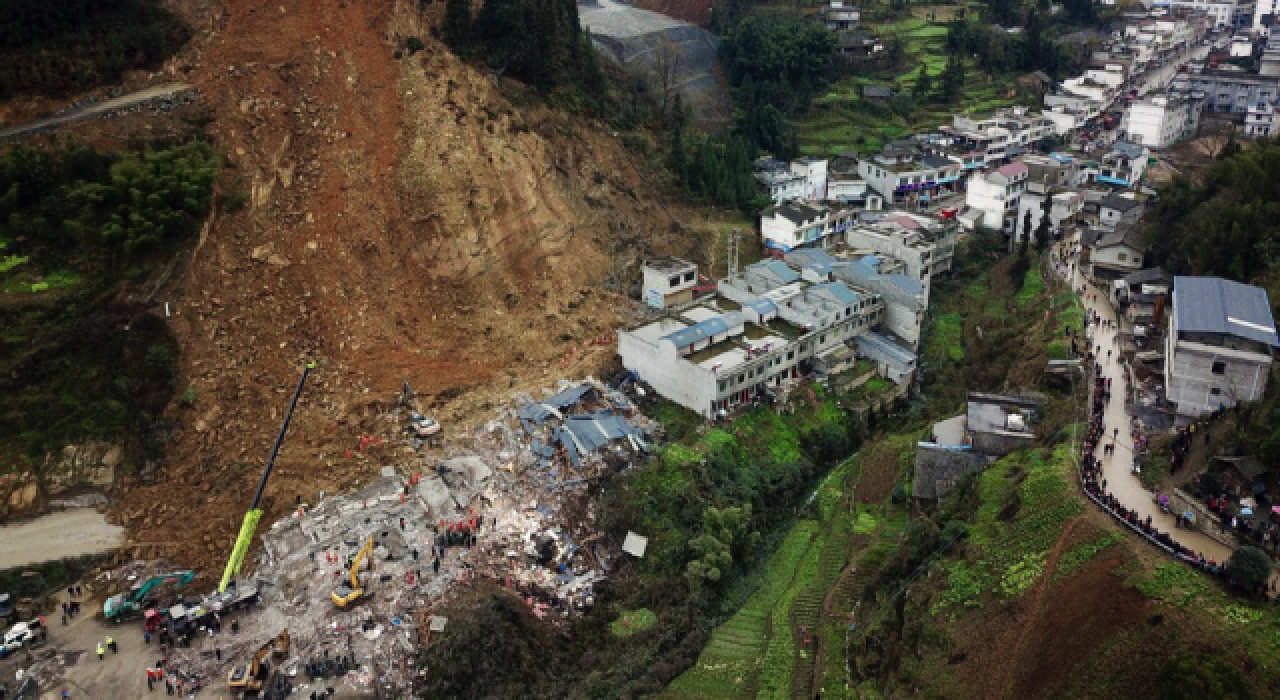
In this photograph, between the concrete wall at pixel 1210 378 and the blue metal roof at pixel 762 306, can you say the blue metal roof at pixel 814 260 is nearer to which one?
the blue metal roof at pixel 762 306

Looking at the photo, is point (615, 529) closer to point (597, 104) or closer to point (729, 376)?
point (729, 376)

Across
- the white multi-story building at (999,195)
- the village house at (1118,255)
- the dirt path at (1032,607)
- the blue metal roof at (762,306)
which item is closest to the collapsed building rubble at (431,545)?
the blue metal roof at (762,306)

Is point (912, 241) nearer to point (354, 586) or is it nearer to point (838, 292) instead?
point (838, 292)

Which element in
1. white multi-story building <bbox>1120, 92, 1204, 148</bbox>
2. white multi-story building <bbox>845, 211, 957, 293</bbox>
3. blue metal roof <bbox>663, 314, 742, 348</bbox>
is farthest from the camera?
white multi-story building <bbox>1120, 92, 1204, 148</bbox>

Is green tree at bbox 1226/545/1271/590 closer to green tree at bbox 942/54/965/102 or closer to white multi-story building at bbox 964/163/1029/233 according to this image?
white multi-story building at bbox 964/163/1029/233

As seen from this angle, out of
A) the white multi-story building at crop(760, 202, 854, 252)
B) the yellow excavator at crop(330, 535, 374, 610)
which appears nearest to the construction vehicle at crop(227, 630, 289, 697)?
the yellow excavator at crop(330, 535, 374, 610)

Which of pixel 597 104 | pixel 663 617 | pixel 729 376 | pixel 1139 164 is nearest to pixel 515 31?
pixel 597 104

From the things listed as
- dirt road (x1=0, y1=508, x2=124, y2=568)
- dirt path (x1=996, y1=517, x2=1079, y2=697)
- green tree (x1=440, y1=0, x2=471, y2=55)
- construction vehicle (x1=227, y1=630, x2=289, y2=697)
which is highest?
green tree (x1=440, y1=0, x2=471, y2=55)

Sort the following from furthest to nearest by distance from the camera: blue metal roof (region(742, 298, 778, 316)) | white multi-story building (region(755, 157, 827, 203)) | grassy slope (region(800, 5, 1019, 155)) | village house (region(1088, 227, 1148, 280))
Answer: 1. grassy slope (region(800, 5, 1019, 155))
2. white multi-story building (region(755, 157, 827, 203))
3. village house (region(1088, 227, 1148, 280))
4. blue metal roof (region(742, 298, 778, 316))

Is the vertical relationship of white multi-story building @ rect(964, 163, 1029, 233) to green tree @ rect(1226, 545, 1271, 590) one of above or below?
below
